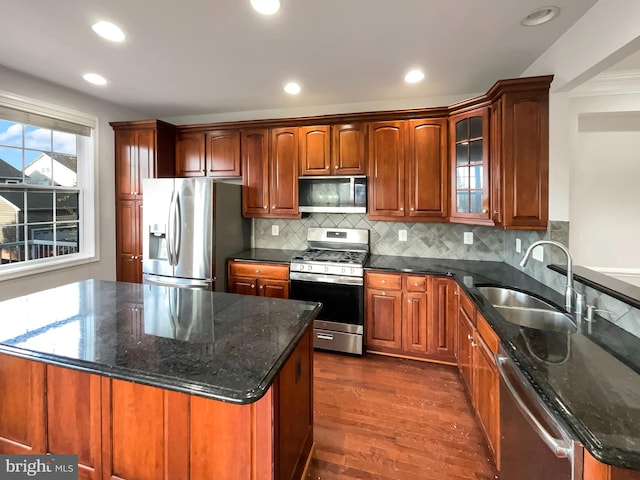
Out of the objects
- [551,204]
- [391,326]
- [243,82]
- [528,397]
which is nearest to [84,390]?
[528,397]

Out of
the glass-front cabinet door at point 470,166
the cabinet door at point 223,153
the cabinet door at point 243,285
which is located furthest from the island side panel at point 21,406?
the glass-front cabinet door at point 470,166

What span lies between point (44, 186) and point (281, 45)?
9.09 ft

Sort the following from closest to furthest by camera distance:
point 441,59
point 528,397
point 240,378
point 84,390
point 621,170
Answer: point 240,378
point 528,397
point 84,390
point 441,59
point 621,170

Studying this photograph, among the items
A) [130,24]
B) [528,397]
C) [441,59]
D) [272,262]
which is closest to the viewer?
[528,397]

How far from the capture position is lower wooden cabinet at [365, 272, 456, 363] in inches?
113

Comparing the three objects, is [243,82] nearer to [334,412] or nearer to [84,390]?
[84,390]

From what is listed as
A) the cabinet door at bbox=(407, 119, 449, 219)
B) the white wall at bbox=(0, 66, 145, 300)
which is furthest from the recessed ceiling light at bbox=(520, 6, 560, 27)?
the white wall at bbox=(0, 66, 145, 300)

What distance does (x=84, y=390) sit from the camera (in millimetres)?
1270

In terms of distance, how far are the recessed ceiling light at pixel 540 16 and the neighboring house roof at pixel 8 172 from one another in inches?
167

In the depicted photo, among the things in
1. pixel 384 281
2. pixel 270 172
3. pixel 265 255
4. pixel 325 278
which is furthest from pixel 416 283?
pixel 270 172

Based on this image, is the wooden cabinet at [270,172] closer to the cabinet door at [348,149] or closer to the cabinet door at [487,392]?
the cabinet door at [348,149]

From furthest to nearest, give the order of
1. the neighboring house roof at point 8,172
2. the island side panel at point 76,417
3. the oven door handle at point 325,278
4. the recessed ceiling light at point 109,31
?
1. the oven door handle at point 325,278
2. the neighboring house roof at point 8,172
3. the recessed ceiling light at point 109,31
4. the island side panel at point 76,417

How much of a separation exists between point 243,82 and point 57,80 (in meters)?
1.75

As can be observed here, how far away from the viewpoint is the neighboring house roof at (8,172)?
2.79 m
